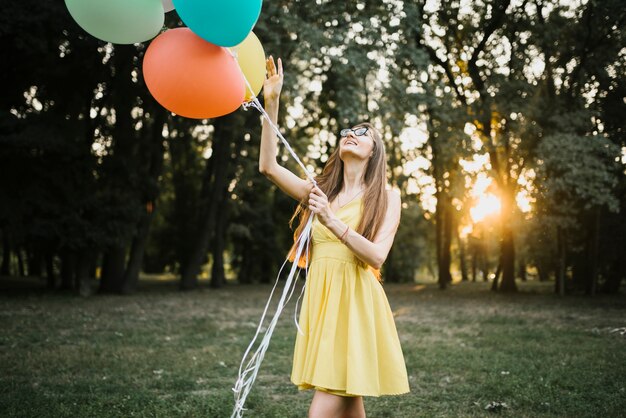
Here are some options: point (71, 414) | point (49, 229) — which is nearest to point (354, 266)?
point (71, 414)

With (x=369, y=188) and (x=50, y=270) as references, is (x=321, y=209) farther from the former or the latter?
(x=50, y=270)

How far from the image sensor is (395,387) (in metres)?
3.00

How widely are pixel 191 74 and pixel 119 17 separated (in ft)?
1.75

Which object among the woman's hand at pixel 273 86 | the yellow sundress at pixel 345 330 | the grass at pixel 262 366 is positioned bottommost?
the grass at pixel 262 366

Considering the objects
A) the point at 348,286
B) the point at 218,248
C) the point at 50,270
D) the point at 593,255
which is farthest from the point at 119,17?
the point at 218,248

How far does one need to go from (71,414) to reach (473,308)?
12165 mm

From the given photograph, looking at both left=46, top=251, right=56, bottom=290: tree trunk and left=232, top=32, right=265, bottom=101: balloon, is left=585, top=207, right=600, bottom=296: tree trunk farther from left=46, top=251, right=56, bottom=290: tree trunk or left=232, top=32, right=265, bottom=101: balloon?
left=232, top=32, right=265, bottom=101: balloon

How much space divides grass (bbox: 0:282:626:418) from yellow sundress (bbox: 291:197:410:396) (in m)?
2.21

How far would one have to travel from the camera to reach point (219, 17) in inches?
111

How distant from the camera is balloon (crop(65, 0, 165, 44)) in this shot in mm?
3027

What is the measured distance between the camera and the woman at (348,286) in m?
2.89

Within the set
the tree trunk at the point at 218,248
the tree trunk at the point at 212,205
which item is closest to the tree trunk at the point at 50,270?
the tree trunk at the point at 212,205

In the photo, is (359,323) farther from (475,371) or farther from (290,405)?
(475,371)

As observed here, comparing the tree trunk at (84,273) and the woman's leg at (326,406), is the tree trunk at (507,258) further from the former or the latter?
the woman's leg at (326,406)
